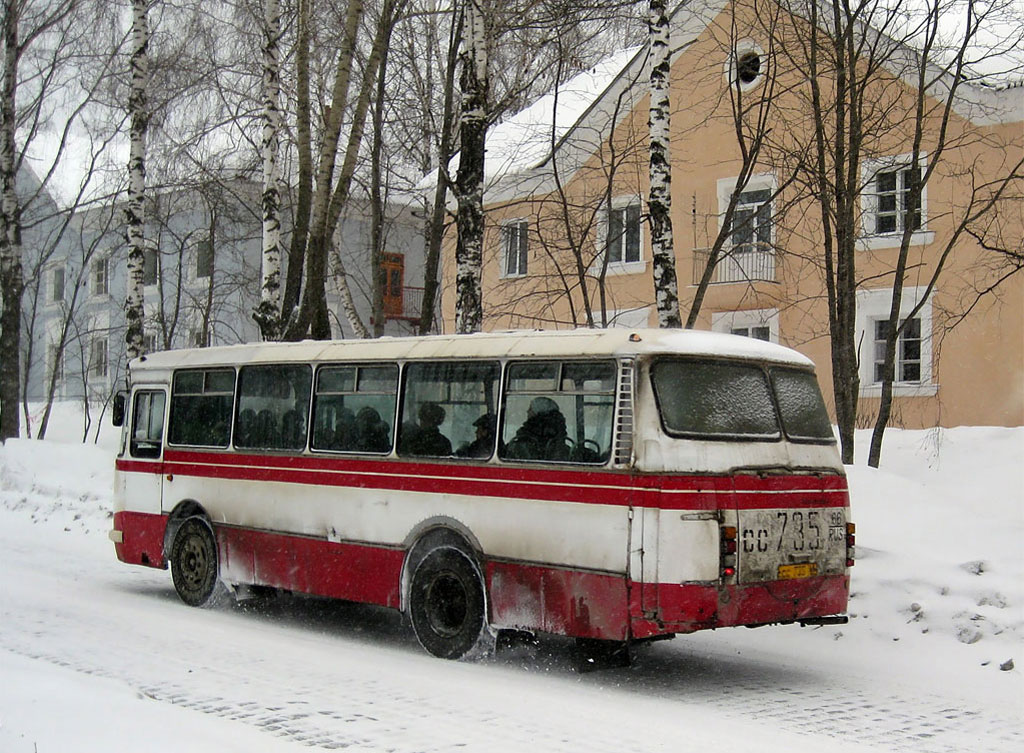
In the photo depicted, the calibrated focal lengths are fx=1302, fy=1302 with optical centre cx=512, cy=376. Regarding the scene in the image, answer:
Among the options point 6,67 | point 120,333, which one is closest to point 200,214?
point 120,333

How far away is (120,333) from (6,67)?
20719 mm

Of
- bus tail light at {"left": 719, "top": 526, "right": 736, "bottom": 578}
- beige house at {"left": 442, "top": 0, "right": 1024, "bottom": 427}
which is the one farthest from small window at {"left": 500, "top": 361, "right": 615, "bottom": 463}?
beige house at {"left": 442, "top": 0, "right": 1024, "bottom": 427}

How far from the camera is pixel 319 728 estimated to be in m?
7.69

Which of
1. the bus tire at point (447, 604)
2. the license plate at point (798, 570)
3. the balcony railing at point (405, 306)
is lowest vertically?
the bus tire at point (447, 604)

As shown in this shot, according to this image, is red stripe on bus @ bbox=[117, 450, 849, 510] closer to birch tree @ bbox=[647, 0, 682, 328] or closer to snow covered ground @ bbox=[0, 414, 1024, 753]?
snow covered ground @ bbox=[0, 414, 1024, 753]

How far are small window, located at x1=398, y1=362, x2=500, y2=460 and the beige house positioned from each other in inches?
403

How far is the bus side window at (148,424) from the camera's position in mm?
14555

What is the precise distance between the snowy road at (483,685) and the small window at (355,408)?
179 centimetres

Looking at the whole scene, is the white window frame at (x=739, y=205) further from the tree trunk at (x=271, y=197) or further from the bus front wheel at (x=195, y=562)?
the bus front wheel at (x=195, y=562)

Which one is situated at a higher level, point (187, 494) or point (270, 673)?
point (187, 494)

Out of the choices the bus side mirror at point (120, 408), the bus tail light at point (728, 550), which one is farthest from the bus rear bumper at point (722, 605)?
the bus side mirror at point (120, 408)

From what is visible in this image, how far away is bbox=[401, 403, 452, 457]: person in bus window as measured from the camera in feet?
36.2

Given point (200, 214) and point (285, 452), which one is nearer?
point (285, 452)

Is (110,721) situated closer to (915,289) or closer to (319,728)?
(319,728)
